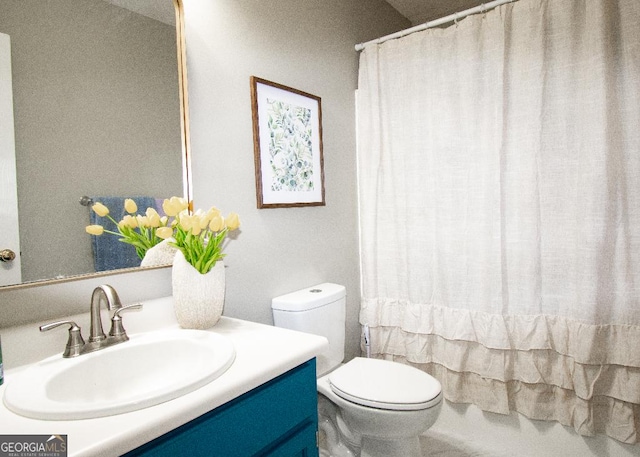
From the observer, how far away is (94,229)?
1.07m

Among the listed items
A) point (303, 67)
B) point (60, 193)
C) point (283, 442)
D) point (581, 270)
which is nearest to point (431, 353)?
point (581, 270)

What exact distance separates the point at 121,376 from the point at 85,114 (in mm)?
708

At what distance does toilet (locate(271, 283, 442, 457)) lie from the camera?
1.34 m

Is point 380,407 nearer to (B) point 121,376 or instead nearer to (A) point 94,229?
(B) point 121,376

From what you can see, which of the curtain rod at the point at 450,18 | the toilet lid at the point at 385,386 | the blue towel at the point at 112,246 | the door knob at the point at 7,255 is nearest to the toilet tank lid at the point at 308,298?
the toilet lid at the point at 385,386

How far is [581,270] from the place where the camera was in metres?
1.57

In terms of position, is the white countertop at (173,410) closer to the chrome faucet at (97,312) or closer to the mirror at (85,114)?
the chrome faucet at (97,312)

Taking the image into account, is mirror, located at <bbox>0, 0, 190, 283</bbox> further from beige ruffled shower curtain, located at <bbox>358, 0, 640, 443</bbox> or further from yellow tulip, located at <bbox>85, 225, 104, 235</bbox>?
beige ruffled shower curtain, located at <bbox>358, 0, 640, 443</bbox>

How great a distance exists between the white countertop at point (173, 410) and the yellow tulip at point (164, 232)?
15.4 inches

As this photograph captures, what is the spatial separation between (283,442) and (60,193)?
85 cm

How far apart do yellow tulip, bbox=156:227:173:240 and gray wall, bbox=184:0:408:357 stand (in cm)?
16

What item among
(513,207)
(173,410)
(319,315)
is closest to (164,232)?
(173,410)

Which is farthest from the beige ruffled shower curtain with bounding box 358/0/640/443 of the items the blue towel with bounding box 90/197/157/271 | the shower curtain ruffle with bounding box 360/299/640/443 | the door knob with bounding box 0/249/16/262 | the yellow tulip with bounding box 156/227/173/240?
the door knob with bounding box 0/249/16/262

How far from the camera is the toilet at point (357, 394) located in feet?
4.38
